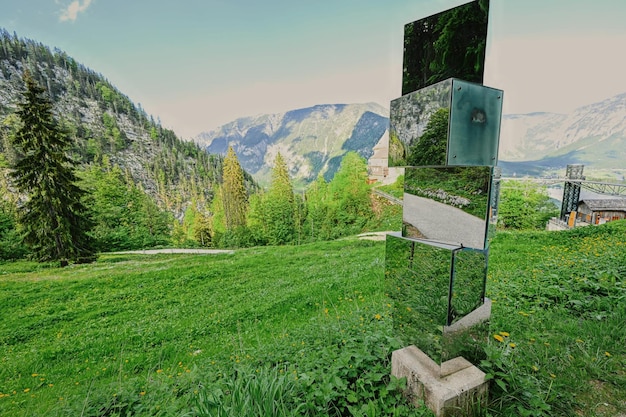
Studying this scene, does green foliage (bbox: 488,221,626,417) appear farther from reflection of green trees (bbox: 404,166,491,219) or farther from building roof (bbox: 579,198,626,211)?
building roof (bbox: 579,198,626,211)

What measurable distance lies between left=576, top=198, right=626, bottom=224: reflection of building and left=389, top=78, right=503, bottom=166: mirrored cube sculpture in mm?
21542

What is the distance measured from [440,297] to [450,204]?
54cm


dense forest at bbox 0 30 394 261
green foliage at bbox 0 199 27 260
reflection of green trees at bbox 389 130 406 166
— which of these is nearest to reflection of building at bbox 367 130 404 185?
dense forest at bbox 0 30 394 261

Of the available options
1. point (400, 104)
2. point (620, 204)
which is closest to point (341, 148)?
point (620, 204)

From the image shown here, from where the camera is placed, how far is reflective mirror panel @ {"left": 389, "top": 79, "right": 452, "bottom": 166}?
1.38 metres

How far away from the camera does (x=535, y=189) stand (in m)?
19.2

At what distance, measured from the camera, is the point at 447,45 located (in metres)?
1.54

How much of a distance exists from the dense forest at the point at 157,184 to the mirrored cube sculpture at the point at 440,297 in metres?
12.5

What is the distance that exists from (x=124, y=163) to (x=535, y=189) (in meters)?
27.8

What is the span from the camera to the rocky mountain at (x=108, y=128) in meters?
12.4

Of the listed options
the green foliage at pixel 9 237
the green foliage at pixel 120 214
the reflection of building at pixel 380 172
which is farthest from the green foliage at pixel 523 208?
the green foliage at pixel 9 237

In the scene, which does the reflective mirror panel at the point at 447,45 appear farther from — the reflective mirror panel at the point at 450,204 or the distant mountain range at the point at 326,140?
the distant mountain range at the point at 326,140

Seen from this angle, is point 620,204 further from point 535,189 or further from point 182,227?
point 182,227

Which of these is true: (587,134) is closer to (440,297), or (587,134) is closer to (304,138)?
(304,138)
